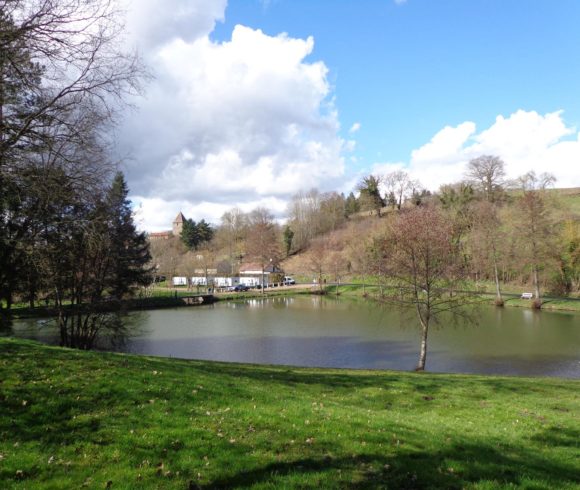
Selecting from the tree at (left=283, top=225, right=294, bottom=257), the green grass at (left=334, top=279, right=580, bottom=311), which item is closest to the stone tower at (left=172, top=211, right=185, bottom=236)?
the tree at (left=283, top=225, right=294, bottom=257)

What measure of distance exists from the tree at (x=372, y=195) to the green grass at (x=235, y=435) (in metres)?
81.8

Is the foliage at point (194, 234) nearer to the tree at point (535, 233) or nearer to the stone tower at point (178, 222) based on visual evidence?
the stone tower at point (178, 222)

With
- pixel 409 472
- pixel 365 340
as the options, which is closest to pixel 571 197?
pixel 365 340

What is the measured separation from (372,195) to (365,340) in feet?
221

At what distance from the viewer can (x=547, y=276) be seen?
4459 cm

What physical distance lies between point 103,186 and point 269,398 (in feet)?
18.9

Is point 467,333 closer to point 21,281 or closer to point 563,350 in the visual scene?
point 563,350

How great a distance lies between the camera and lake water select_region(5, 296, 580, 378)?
19.4m

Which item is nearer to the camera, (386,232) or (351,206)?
(386,232)

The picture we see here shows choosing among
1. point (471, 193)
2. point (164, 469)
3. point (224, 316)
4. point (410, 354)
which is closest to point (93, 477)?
point (164, 469)

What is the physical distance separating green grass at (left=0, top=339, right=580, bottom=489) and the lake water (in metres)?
10.7

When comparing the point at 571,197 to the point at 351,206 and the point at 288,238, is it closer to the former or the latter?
the point at 351,206

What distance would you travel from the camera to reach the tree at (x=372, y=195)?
292 feet

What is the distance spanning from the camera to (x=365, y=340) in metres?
24.7
